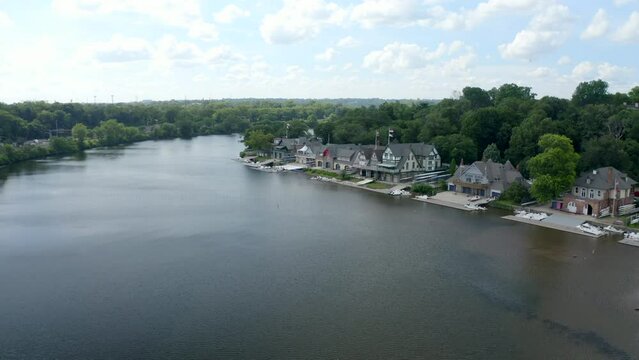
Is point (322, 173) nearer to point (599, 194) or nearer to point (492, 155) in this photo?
point (492, 155)

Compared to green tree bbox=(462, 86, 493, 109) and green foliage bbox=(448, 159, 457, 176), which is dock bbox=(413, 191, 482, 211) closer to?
green foliage bbox=(448, 159, 457, 176)

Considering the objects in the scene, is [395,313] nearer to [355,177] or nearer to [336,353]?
[336,353]

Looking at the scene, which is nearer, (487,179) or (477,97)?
(487,179)

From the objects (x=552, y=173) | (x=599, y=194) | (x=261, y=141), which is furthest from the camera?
(x=261, y=141)

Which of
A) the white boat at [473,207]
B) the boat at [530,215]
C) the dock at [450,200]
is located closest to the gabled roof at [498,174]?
the dock at [450,200]

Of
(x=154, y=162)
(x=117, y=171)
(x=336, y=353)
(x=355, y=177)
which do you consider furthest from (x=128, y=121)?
A: (x=336, y=353)

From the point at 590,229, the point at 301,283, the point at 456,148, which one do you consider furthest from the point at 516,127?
the point at 301,283
